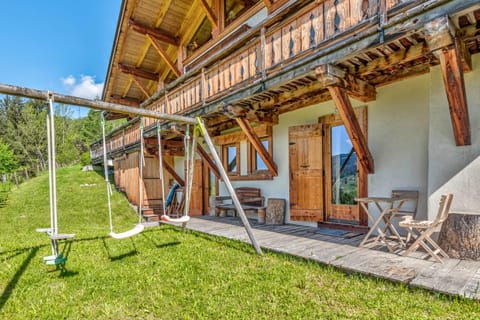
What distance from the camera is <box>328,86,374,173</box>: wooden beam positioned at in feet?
13.7

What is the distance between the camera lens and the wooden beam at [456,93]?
3.14 meters

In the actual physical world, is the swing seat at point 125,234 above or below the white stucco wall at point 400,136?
below

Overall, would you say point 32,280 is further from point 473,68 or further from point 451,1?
point 473,68

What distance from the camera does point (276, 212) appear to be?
6664 millimetres

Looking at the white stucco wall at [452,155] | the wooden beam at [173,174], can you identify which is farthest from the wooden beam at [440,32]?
the wooden beam at [173,174]

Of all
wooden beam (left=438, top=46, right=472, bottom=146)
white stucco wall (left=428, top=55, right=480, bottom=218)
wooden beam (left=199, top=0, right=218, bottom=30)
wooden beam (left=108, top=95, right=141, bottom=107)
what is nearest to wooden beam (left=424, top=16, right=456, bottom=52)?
wooden beam (left=438, top=46, right=472, bottom=146)

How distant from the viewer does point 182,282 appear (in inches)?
131

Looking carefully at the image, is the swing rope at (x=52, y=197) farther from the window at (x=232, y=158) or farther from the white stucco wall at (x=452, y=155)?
the window at (x=232, y=158)

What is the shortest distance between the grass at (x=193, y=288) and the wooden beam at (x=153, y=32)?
6625 mm

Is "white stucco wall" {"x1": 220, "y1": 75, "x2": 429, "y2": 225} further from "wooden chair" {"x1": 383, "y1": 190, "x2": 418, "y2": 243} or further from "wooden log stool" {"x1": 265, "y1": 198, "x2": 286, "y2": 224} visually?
"wooden log stool" {"x1": 265, "y1": 198, "x2": 286, "y2": 224}

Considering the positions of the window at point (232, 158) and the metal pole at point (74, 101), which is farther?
the window at point (232, 158)

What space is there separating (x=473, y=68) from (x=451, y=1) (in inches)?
56.4

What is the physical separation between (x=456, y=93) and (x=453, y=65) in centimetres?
43

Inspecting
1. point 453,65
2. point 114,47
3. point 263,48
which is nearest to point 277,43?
point 263,48
